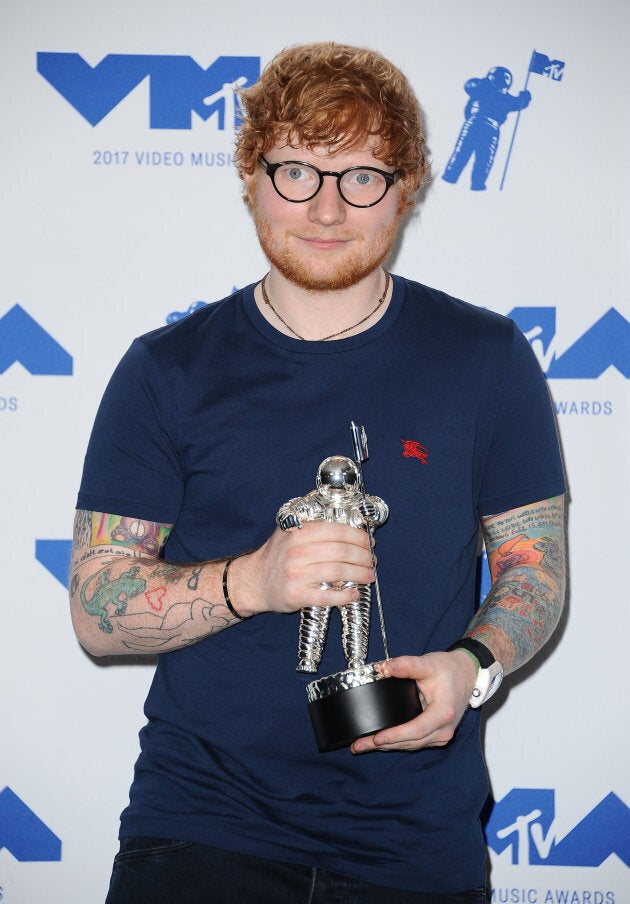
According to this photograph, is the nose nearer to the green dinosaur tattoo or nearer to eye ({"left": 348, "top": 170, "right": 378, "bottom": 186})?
eye ({"left": 348, "top": 170, "right": 378, "bottom": 186})

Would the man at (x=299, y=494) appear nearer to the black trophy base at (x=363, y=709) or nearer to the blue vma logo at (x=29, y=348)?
the black trophy base at (x=363, y=709)

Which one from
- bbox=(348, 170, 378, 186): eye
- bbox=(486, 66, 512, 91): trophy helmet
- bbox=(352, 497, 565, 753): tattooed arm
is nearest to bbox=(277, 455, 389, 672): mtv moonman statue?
bbox=(352, 497, 565, 753): tattooed arm

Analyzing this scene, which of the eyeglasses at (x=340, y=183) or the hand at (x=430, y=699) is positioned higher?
the eyeglasses at (x=340, y=183)

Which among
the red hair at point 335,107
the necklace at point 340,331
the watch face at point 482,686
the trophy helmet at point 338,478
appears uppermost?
the red hair at point 335,107

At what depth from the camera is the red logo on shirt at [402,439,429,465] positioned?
1731mm

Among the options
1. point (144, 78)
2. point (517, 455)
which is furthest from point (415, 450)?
point (144, 78)

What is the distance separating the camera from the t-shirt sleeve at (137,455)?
177 centimetres

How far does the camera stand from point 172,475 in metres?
1.80

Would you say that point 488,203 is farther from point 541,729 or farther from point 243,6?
point 541,729

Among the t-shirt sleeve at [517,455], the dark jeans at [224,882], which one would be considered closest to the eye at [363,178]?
the t-shirt sleeve at [517,455]

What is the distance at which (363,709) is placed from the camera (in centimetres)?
142

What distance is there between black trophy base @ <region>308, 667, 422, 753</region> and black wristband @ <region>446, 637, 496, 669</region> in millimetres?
181

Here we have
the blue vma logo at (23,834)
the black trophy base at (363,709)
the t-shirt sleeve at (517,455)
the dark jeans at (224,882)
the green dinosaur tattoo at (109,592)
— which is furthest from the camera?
the blue vma logo at (23,834)

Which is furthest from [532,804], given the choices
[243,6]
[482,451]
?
[243,6]
